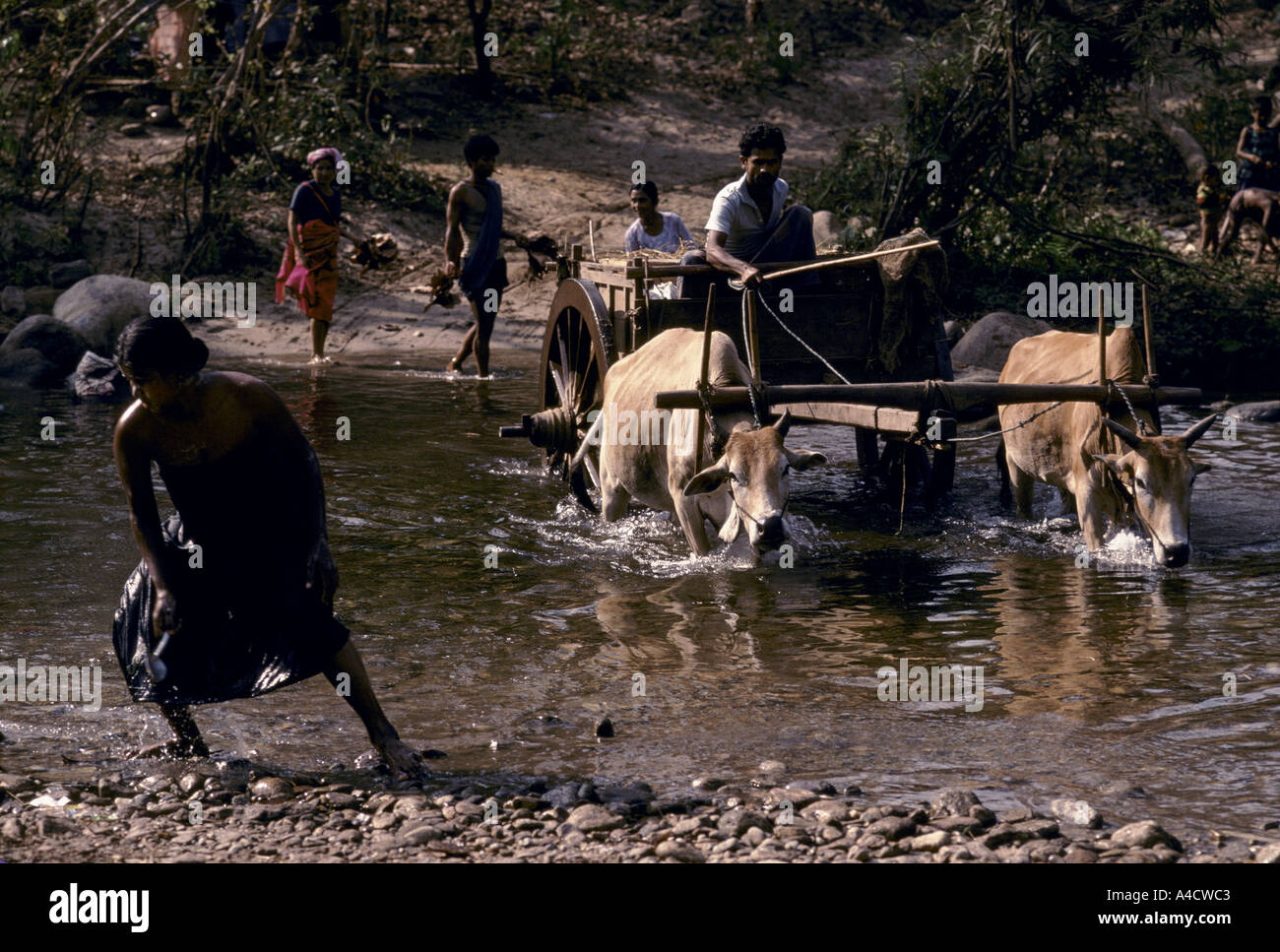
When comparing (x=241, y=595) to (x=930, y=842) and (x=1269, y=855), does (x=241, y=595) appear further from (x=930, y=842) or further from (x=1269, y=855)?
(x=1269, y=855)

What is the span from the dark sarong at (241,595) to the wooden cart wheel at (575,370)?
3.82 metres

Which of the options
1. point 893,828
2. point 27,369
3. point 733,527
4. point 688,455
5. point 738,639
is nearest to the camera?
point 893,828

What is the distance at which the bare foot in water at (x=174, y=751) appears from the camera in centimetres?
→ 511

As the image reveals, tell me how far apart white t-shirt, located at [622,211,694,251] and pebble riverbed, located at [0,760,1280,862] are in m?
6.79

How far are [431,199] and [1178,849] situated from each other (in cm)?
1564

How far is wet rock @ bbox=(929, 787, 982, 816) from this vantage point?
454cm

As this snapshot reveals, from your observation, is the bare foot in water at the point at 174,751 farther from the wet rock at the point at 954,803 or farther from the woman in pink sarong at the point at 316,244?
the woman in pink sarong at the point at 316,244

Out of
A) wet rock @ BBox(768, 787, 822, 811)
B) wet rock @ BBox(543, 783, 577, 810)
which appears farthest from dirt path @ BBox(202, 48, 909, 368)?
wet rock @ BBox(768, 787, 822, 811)

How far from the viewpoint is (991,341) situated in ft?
46.7

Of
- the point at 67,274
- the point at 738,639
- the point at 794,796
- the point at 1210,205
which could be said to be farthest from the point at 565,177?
the point at 794,796

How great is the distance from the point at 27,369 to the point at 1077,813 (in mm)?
12168

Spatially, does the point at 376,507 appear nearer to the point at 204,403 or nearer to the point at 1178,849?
the point at 204,403

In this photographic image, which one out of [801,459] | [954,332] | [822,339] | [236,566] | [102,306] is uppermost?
[822,339]

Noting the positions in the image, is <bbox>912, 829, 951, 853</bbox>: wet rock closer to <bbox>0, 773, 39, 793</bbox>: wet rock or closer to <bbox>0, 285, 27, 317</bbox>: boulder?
<bbox>0, 773, 39, 793</bbox>: wet rock
